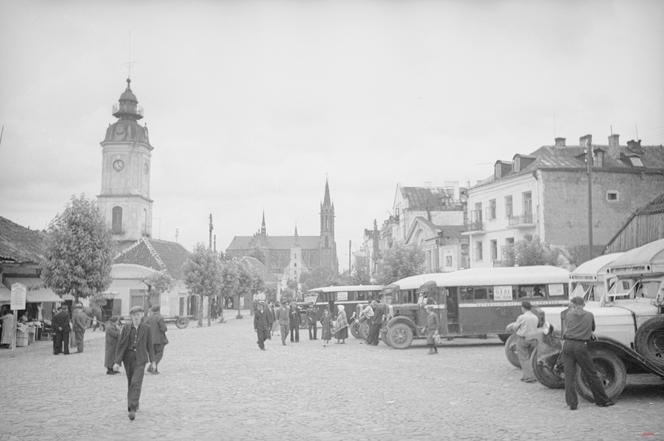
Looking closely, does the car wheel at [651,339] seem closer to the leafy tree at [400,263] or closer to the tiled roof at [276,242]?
the leafy tree at [400,263]

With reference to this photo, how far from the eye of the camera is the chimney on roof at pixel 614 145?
128ft

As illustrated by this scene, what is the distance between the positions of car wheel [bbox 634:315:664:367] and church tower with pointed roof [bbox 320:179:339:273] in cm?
16500

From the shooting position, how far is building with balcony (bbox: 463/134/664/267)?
36.4 meters

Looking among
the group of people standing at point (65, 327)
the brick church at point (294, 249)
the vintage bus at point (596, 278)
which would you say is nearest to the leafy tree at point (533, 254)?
the vintage bus at point (596, 278)

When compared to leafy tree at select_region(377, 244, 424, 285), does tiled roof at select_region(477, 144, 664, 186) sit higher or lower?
higher

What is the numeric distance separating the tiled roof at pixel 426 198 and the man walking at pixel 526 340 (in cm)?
4388

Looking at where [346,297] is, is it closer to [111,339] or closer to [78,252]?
[78,252]

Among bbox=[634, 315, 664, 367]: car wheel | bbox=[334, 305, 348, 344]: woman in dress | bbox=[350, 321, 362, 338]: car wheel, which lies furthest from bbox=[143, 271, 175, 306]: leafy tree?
bbox=[634, 315, 664, 367]: car wheel

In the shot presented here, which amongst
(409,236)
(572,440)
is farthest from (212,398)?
(409,236)

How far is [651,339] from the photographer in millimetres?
10523

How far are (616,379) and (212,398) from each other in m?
7.14

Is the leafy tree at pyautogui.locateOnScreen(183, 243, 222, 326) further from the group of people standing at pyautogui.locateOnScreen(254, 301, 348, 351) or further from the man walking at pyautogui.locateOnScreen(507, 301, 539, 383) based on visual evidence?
the man walking at pyautogui.locateOnScreen(507, 301, 539, 383)

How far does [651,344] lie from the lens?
1051cm

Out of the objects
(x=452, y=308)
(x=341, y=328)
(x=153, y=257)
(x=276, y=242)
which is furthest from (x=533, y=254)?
(x=276, y=242)
